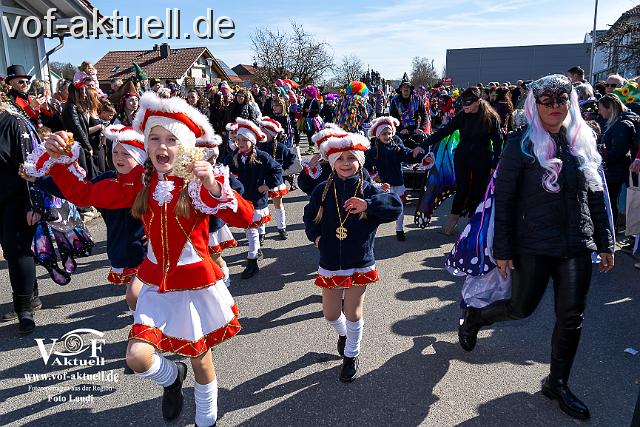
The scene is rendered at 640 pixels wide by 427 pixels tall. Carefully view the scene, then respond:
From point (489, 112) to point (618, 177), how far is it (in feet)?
5.72

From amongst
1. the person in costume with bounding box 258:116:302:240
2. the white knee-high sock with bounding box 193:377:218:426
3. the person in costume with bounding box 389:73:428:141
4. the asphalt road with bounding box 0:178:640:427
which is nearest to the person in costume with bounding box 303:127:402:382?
the asphalt road with bounding box 0:178:640:427

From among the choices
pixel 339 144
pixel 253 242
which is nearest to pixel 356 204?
pixel 339 144

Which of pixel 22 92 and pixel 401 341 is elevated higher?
pixel 22 92

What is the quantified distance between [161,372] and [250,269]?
2852mm

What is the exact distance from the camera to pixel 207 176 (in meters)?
2.37

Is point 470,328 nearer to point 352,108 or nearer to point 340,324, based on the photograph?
point 340,324

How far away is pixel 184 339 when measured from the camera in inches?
99.5

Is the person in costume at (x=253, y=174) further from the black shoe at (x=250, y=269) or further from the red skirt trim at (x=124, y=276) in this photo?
the red skirt trim at (x=124, y=276)

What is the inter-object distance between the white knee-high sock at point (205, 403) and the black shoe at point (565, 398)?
207 centimetres

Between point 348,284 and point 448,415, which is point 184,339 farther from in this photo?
point 448,415

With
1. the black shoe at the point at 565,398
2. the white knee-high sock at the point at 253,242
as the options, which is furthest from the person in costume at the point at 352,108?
the black shoe at the point at 565,398

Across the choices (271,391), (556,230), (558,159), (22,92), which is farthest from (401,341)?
(22,92)

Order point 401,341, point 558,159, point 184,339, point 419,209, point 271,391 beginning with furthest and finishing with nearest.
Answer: point 419,209 < point 401,341 < point 271,391 < point 558,159 < point 184,339

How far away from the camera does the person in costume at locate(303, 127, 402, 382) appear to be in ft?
10.8
